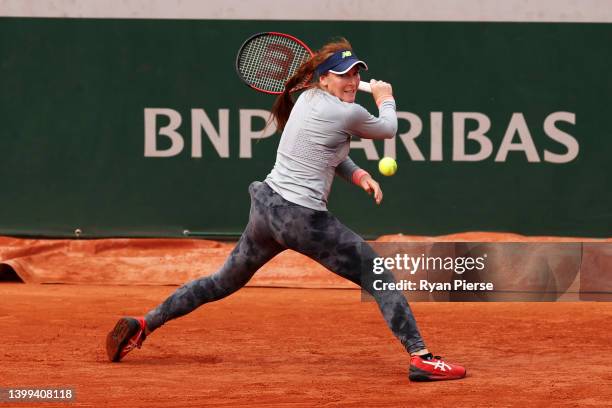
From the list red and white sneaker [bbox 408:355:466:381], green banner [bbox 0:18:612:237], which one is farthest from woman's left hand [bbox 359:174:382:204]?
green banner [bbox 0:18:612:237]

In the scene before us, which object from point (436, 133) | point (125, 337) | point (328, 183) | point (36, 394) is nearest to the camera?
point (36, 394)

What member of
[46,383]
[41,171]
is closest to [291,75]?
[46,383]

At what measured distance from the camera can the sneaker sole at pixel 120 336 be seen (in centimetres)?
561

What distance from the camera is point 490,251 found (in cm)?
916

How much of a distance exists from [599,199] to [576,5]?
1.66 meters

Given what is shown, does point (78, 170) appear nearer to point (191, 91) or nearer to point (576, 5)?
point (191, 91)

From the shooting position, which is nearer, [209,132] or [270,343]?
[270,343]

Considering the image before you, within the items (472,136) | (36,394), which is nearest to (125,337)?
(36,394)

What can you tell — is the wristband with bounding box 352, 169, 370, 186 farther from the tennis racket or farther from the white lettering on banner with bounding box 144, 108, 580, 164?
the white lettering on banner with bounding box 144, 108, 580, 164

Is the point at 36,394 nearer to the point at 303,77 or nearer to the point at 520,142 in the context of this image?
the point at 303,77

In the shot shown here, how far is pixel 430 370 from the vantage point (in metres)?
5.22

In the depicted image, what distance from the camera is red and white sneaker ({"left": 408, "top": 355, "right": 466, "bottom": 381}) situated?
17.1 feet

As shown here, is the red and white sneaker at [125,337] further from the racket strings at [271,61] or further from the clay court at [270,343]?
the racket strings at [271,61]

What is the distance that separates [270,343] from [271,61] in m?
1.61
